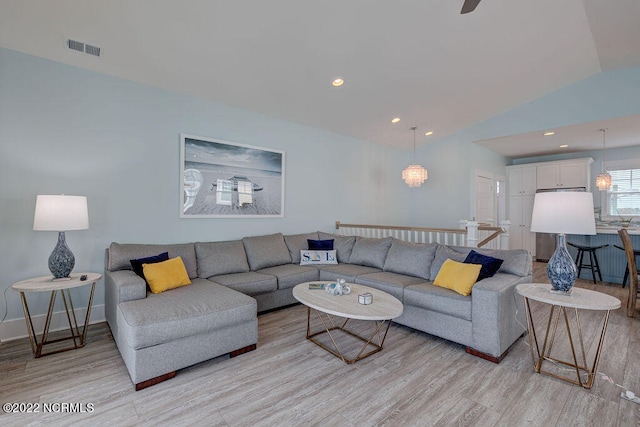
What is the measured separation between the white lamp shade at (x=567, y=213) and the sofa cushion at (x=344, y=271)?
195 cm

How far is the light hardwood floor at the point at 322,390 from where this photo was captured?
1.76m

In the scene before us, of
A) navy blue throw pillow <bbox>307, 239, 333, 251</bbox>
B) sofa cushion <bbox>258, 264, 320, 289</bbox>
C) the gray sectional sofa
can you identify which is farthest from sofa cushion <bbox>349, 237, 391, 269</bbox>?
sofa cushion <bbox>258, 264, 320, 289</bbox>

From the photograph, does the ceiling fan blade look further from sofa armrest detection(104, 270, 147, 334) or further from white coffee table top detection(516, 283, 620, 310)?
sofa armrest detection(104, 270, 147, 334)

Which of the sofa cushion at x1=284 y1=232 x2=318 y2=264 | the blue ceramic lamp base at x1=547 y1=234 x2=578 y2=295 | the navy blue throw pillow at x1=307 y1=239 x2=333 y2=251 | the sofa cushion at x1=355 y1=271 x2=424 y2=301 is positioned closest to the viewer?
the blue ceramic lamp base at x1=547 y1=234 x2=578 y2=295

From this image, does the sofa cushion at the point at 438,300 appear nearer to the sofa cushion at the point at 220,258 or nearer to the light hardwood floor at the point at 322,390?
the light hardwood floor at the point at 322,390

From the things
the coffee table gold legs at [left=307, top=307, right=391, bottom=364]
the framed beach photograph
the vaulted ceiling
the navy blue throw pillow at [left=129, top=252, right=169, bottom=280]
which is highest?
the vaulted ceiling

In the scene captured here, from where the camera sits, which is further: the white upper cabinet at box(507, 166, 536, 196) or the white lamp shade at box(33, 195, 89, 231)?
the white upper cabinet at box(507, 166, 536, 196)

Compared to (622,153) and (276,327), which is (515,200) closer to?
(622,153)

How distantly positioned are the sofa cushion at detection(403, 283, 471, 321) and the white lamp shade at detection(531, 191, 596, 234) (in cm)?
89

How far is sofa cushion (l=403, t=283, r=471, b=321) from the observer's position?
2.60m

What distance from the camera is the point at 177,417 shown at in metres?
1.76

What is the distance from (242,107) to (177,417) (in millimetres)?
3657

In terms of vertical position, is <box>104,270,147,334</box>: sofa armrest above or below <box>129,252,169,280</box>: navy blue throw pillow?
below

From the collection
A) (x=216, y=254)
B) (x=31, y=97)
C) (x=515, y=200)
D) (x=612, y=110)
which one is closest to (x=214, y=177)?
(x=216, y=254)
